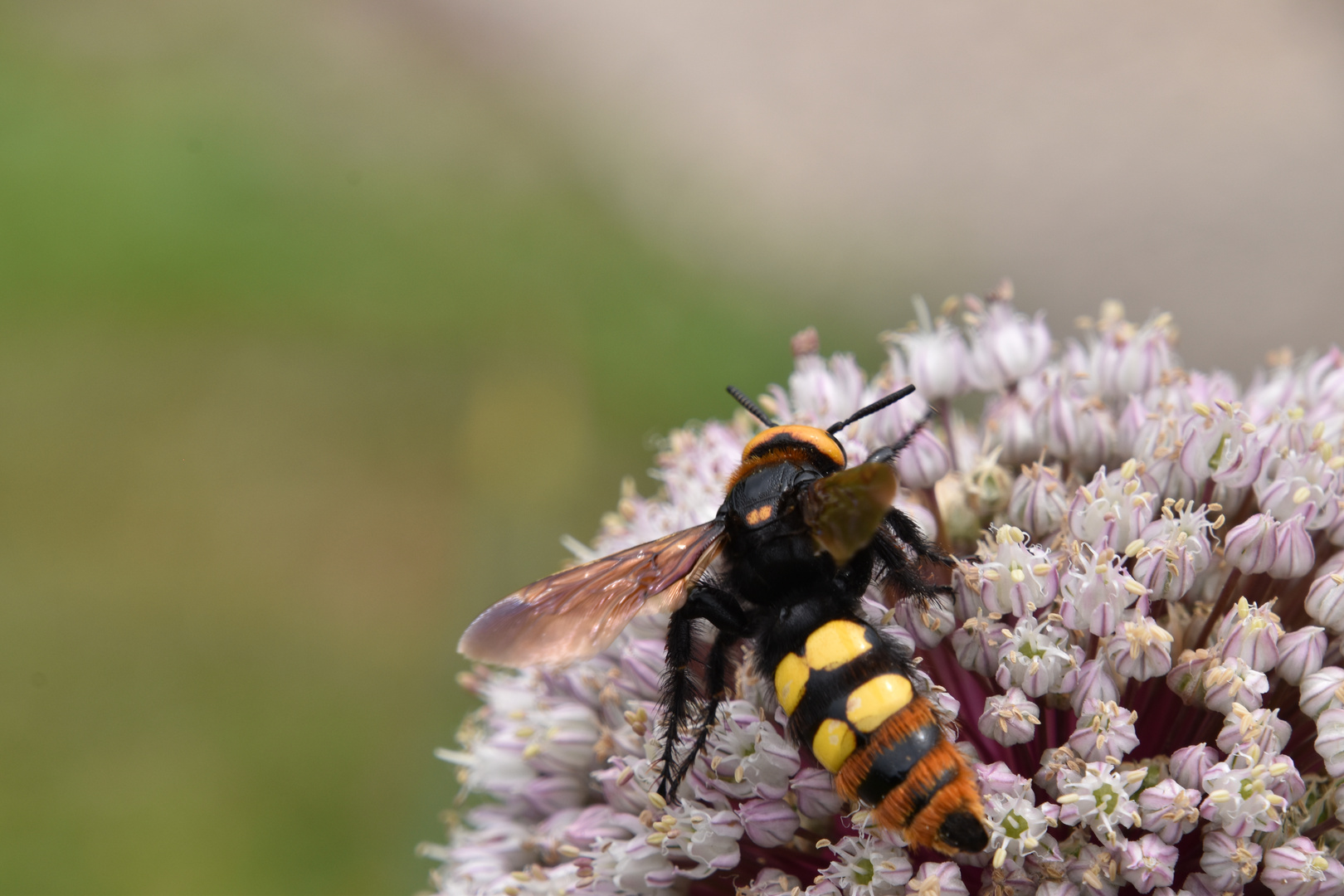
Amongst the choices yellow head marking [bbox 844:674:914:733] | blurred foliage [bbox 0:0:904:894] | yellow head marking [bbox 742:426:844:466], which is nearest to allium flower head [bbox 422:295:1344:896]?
yellow head marking [bbox 844:674:914:733]

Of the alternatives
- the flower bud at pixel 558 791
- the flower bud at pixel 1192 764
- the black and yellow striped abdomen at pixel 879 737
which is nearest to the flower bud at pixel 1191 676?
the flower bud at pixel 1192 764

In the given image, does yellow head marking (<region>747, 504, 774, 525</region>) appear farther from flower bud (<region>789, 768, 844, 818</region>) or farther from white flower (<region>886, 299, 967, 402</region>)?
white flower (<region>886, 299, 967, 402</region>)

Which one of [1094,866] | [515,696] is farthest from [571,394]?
[1094,866]

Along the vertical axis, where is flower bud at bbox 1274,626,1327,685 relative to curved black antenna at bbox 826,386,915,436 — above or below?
below

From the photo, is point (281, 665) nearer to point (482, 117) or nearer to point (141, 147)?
point (141, 147)

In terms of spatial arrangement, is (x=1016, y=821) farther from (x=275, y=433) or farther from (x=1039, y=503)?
(x=275, y=433)
